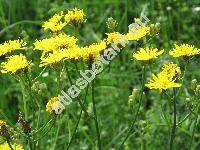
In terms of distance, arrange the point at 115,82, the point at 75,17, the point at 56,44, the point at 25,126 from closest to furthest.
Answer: the point at 25,126 → the point at 56,44 → the point at 75,17 → the point at 115,82

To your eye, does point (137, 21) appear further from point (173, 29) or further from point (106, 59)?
point (173, 29)

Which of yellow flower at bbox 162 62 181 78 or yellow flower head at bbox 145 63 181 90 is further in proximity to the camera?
yellow flower at bbox 162 62 181 78

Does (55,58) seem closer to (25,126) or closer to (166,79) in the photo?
(25,126)

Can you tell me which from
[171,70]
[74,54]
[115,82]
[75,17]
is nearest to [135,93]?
[171,70]

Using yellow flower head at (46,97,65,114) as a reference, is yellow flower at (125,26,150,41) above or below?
above

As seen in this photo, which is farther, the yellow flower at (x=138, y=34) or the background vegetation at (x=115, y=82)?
the background vegetation at (x=115, y=82)

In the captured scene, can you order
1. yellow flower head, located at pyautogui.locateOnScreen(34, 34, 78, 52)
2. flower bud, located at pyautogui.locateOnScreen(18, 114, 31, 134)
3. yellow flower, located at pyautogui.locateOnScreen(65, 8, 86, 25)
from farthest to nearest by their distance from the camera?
yellow flower, located at pyautogui.locateOnScreen(65, 8, 86, 25) < yellow flower head, located at pyautogui.locateOnScreen(34, 34, 78, 52) < flower bud, located at pyautogui.locateOnScreen(18, 114, 31, 134)

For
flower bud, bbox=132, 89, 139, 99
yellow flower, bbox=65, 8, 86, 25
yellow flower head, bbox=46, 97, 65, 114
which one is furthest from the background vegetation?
yellow flower head, bbox=46, 97, 65, 114

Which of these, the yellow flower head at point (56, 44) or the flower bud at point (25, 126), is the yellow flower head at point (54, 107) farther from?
the yellow flower head at point (56, 44)

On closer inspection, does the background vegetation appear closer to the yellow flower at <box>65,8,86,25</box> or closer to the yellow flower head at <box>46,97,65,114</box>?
the yellow flower at <box>65,8,86,25</box>

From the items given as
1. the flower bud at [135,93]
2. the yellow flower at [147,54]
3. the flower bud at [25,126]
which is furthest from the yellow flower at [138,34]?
the flower bud at [25,126]

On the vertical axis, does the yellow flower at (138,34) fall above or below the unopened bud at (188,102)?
above

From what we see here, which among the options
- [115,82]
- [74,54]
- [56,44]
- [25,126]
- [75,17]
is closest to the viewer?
[25,126]

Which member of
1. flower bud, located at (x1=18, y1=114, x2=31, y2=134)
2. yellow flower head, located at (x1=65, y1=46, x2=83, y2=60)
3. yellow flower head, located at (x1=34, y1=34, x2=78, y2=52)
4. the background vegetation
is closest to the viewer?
flower bud, located at (x1=18, y1=114, x2=31, y2=134)
